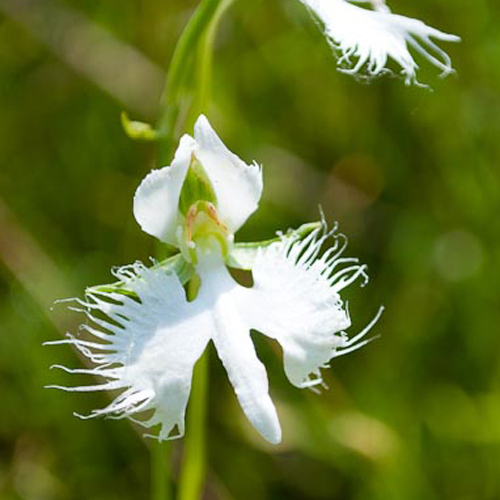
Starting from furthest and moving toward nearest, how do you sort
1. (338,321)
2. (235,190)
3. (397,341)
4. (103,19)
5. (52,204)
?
(103,19) < (52,204) < (397,341) < (235,190) < (338,321)

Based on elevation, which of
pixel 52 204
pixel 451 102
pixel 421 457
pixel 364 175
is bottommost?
pixel 52 204

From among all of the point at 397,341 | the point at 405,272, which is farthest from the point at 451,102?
the point at 397,341

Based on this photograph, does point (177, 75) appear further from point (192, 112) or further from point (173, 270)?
point (173, 270)

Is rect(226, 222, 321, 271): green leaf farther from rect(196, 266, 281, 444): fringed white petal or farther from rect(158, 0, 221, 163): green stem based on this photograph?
rect(158, 0, 221, 163): green stem

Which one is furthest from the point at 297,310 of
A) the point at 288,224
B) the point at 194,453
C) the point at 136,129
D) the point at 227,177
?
the point at 288,224

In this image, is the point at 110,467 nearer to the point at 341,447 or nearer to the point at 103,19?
the point at 341,447

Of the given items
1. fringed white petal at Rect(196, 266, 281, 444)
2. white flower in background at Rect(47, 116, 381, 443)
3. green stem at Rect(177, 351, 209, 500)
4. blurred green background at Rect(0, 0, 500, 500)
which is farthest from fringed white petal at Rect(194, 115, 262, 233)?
blurred green background at Rect(0, 0, 500, 500)

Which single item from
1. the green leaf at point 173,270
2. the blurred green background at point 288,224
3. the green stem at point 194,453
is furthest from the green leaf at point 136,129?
the blurred green background at point 288,224
